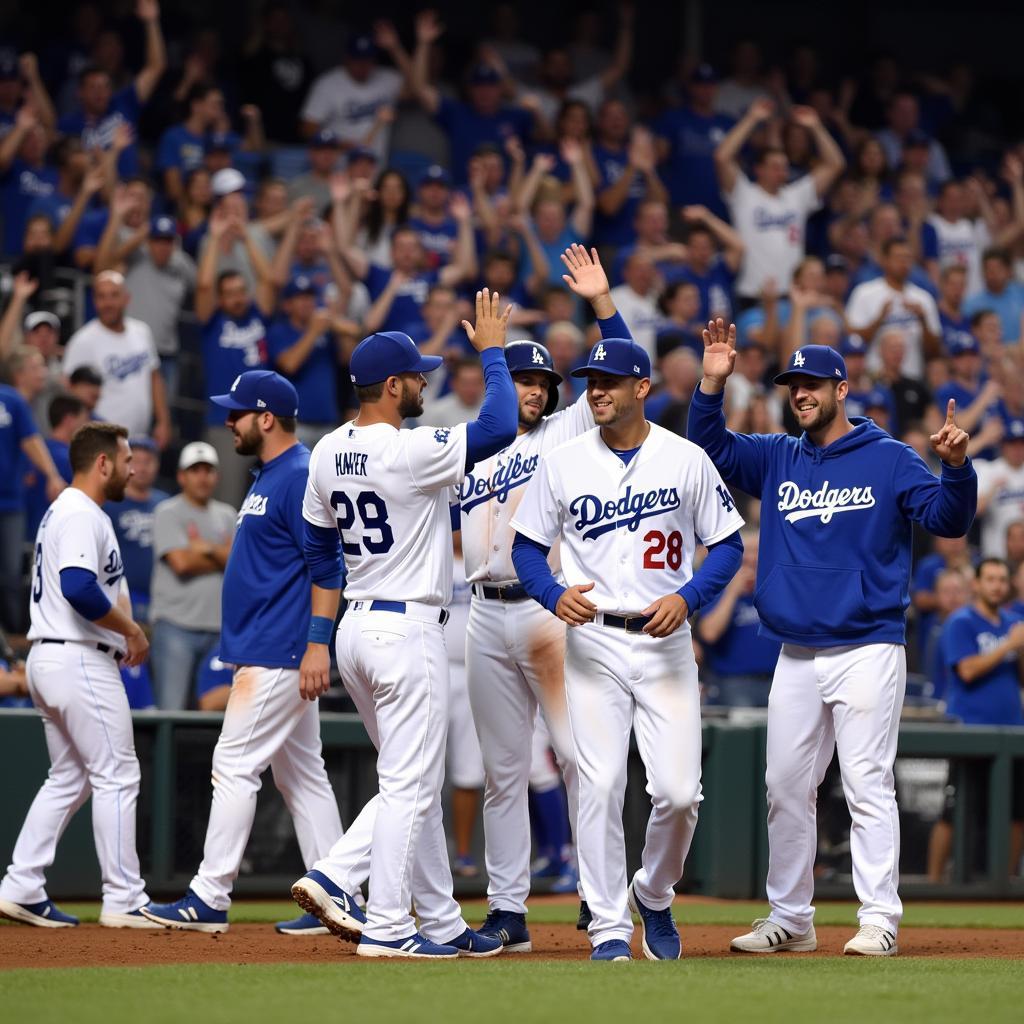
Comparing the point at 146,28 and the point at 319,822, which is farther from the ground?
the point at 146,28

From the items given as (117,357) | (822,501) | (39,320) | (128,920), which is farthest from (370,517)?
(117,357)

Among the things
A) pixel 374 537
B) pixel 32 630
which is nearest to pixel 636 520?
pixel 374 537

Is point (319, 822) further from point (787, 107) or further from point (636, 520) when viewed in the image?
point (787, 107)

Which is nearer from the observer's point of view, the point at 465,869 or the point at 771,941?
the point at 771,941

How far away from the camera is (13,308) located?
1138cm

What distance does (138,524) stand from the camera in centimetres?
1122

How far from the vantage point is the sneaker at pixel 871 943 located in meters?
6.90

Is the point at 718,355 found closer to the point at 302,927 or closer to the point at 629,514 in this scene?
the point at 629,514

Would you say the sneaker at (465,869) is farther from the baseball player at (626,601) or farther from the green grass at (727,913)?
the baseball player at (626,601)

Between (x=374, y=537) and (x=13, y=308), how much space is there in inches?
218

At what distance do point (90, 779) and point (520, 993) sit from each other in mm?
3134

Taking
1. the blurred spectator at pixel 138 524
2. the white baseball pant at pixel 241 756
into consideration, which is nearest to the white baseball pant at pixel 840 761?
the white baseball pant at pixel 241 756

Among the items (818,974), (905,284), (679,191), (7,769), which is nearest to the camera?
(818,974)

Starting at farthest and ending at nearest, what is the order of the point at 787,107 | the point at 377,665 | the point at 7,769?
the point at 787,107 → the point at 7,769 → the point at 377,665
